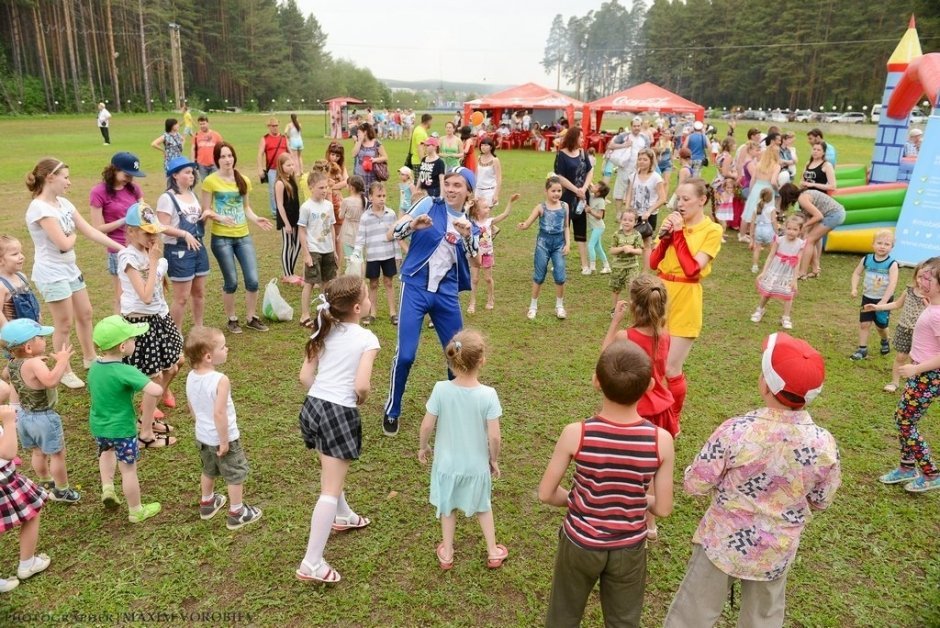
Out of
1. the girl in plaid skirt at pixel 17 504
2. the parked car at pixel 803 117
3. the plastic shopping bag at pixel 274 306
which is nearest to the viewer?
the girl in plaid skirt at pixel 17 504

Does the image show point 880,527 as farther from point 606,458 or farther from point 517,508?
point 606,458

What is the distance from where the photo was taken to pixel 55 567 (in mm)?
3502

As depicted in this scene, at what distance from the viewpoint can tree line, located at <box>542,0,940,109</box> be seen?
56.2 m

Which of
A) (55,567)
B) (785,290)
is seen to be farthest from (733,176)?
(55,567)

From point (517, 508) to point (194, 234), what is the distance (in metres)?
4.43

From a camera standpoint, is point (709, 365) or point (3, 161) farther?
point (3, 161)

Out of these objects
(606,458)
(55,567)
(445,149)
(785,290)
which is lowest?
(55,567)

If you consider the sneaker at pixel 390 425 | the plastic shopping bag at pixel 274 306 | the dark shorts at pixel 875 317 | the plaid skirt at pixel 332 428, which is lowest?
the sneaker at pixel 390 425

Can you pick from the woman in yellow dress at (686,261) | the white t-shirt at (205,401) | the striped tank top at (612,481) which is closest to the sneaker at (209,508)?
the white t-shirt at (205,401)

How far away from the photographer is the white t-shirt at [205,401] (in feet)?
11.7

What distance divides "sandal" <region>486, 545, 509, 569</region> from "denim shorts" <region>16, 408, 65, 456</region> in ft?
9.29

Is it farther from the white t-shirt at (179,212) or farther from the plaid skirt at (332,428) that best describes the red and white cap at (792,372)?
the white t-shirt at (179,212)

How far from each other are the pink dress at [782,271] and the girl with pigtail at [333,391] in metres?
5.98

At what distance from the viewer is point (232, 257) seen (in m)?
6.80
